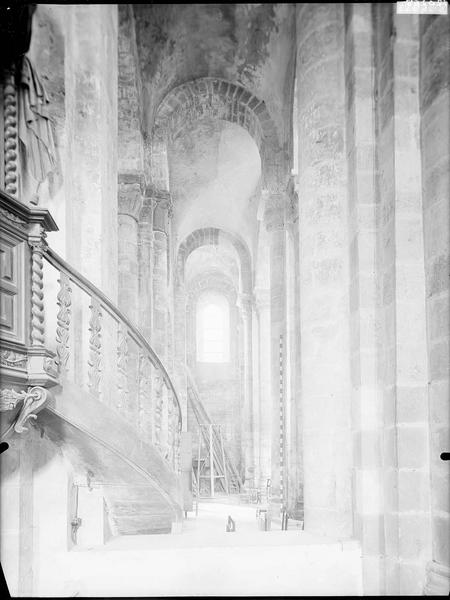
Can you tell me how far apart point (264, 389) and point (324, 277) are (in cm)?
1210

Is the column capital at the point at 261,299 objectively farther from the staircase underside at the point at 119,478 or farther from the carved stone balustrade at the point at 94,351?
the staircase underside at the point at 119,478

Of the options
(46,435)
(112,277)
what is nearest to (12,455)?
(46,435)

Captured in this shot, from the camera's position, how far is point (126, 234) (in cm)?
1086

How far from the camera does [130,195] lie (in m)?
11.0

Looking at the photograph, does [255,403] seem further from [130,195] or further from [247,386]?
[130,195]

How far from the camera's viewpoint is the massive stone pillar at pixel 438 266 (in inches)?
202

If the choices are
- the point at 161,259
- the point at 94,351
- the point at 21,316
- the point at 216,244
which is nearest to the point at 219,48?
the point at 161,259

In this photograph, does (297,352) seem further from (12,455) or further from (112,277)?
(12,455)

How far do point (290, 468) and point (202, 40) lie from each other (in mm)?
7608

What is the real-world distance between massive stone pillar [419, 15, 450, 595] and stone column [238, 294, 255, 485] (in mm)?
13566

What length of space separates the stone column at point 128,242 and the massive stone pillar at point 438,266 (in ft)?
20.2

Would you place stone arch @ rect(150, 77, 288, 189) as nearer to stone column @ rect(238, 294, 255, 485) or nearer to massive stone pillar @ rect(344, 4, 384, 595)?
massive stone pillar @ rect(344, 4, 384, 595)

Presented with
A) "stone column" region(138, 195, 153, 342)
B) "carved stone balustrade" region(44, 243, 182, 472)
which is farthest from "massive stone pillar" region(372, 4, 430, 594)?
"stone column" region(138, 195, 153, 342)

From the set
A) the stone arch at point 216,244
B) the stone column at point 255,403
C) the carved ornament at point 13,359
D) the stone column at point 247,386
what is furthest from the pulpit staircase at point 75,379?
the stone arch at point 216,244
